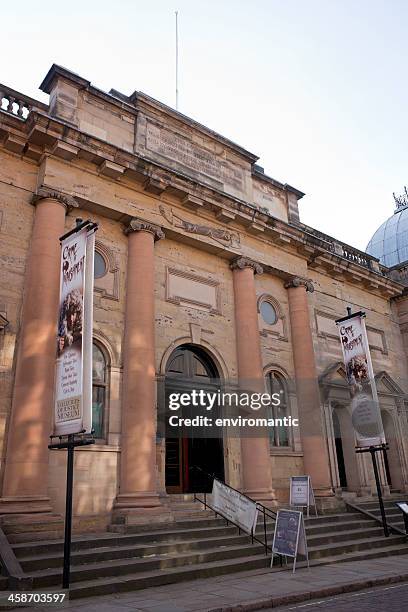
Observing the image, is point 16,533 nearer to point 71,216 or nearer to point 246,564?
point 246,564

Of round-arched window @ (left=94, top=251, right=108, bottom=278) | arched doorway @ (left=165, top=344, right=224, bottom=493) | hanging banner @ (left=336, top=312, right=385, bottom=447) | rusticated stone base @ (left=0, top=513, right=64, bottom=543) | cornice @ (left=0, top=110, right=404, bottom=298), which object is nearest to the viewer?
rusticated stone base @ (left=0, top=513, right=64, bottom=543)

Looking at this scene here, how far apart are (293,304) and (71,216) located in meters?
8.44

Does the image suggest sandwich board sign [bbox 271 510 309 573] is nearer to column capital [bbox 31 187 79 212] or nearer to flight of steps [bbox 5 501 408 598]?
flight of steps [bbox 5 501 408 598]

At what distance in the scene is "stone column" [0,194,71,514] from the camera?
31.9ft

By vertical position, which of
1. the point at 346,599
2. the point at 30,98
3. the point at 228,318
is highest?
the point at 30,98

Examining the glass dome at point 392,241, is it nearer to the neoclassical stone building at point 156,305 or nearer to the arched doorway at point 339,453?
the neoclassical stone building at point 156,305

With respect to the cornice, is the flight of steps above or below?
below

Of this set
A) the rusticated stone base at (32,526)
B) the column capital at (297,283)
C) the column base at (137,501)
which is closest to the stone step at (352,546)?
the column base at (137,501)

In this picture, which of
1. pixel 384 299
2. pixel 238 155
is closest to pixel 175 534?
pixel 238 155

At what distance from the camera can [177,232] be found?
574 inches

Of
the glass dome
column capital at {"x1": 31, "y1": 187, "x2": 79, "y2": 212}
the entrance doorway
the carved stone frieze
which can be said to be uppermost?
the glass dome

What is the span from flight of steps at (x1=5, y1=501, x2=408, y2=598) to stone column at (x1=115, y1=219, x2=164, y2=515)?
1019 millimetres

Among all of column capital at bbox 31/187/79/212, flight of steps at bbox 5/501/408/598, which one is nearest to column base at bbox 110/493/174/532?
flight of steps at bbox 5/501/408/598

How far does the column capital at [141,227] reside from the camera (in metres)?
13.6
